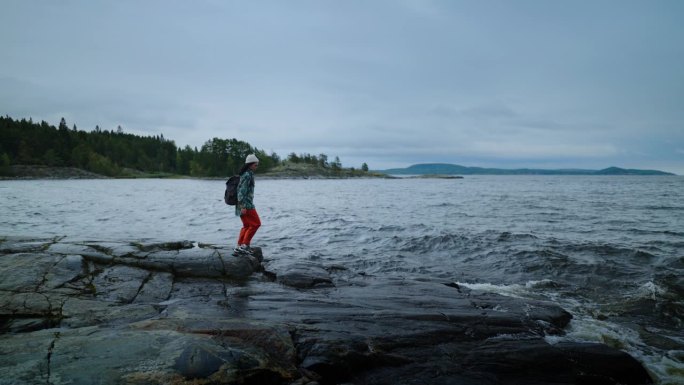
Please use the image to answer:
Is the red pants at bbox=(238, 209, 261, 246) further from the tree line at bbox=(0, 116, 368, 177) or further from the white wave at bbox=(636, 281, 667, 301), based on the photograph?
the tree line at bbox=(0, 116, 368, 177)

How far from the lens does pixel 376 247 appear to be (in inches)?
Result: 838

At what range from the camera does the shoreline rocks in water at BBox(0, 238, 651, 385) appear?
596 cm

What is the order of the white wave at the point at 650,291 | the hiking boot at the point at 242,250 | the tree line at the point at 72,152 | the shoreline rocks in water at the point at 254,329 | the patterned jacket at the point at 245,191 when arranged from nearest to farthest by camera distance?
the shoreline rocks in water at the point at 254,329 → the white wave at the point at 650,291 → the patterned jacket at the point at 245,191 → the hiking boot at the point at 242,250 → the tree line at the point at 72,152

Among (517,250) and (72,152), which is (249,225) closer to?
(517,250)

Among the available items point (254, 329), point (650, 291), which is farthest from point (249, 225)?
point (650, 291)

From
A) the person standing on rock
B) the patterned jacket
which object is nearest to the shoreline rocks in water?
the person standing on rock

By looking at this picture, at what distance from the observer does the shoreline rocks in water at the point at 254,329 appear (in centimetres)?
596

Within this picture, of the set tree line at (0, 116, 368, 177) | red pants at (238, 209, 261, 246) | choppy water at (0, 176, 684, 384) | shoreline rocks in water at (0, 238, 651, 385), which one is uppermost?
tree line at (0, 116, 368, 177)

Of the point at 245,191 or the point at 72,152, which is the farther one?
the point at 72,152

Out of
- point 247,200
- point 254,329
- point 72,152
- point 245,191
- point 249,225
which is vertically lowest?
point 254,329

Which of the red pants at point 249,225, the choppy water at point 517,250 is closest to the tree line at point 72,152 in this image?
the choppy water at point 517,250

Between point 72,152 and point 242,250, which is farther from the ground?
point 72,152

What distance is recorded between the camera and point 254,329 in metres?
7.45

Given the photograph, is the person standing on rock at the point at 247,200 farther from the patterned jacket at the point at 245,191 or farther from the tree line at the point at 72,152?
the tree line at the point at 72,152
